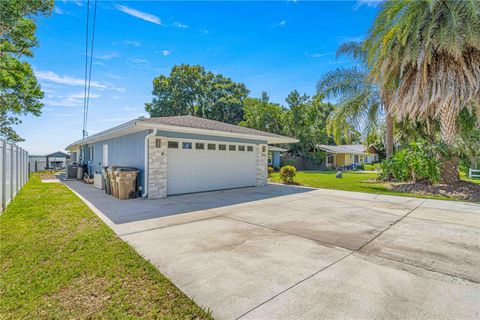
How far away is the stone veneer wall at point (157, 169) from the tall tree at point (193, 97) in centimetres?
2606

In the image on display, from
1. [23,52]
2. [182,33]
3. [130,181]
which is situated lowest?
[130,181]

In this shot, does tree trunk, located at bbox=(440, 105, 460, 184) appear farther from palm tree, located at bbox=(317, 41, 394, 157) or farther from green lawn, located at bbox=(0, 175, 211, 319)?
green lawn, located at bbox=(0, 175, 211, 319)

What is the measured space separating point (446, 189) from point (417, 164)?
149 cm

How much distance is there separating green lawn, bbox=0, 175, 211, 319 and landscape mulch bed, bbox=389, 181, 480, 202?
11.5m

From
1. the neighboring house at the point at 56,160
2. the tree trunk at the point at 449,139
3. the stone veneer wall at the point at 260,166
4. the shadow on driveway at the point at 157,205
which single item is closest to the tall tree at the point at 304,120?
the stone veneer wall at the point at 260,166

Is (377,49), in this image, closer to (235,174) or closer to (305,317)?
(235,174)

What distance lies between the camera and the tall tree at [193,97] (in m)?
33.8

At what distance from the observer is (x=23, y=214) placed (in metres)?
6.32

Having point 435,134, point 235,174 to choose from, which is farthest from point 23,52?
point 435,134

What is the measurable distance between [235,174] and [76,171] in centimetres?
1271

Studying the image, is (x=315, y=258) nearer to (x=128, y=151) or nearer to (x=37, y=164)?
(x=128, y=151)

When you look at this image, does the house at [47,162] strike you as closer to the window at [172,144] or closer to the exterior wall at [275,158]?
the exterior wall at [275,158]

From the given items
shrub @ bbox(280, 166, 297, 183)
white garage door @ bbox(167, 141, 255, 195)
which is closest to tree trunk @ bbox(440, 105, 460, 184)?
shrub @ bbox(280, 166, 297, 183)

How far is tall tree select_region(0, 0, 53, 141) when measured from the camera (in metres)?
12.1
